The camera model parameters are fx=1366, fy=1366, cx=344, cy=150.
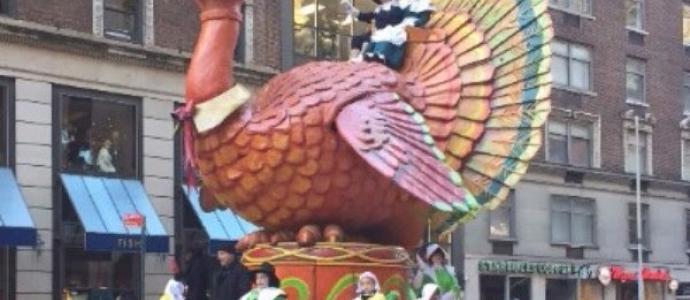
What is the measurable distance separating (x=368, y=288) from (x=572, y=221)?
27.5 m

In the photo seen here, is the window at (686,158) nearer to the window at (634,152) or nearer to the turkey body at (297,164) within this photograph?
the window at (634,152)

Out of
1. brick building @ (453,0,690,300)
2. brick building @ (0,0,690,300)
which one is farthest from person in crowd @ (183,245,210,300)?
brick building @ (453,0,690,300)

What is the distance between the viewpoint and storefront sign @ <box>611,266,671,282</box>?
122 ft

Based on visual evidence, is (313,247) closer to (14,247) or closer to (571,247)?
(14,247)

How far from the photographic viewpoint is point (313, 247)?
9789mm

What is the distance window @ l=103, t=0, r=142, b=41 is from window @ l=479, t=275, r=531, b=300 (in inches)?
495

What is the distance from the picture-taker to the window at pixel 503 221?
111 ft

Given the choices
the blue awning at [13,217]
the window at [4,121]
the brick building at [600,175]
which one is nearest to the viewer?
the blue awning at [13,217]

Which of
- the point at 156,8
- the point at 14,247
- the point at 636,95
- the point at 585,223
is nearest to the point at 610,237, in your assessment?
the point at 585,223

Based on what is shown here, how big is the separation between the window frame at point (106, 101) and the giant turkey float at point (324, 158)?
499 inches

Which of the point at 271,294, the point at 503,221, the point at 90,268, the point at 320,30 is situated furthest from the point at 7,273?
the point at 503,221

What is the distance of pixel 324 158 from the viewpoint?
9672 mm

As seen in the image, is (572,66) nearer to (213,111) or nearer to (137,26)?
(137,26)

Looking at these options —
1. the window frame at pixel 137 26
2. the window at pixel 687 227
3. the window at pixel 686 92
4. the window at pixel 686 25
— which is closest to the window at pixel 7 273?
the window frame at pixel 137 26
